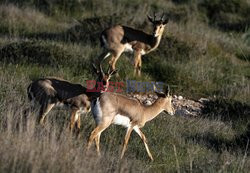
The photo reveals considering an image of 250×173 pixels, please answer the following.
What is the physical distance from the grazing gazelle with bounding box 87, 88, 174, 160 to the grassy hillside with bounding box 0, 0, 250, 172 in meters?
0.27

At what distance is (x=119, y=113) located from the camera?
646 centimetres

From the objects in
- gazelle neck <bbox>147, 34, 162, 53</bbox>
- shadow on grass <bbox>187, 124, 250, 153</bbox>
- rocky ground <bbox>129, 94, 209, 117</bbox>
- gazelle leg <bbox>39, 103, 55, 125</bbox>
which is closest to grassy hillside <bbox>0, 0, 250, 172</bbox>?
shadow on grass <bbox>187, 124, 250, 153</bbox>

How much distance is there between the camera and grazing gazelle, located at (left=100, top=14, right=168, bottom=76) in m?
10.9

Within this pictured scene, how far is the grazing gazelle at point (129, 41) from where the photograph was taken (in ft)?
35.8

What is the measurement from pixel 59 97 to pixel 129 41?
15.1ft

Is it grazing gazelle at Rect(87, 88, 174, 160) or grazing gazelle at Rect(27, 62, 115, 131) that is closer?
grazing gazelle at Rect(87, 88, 174, 160)

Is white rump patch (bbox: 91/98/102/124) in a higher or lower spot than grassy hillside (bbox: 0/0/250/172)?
higher

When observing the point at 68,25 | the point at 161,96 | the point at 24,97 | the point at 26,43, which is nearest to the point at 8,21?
the point at 68,25

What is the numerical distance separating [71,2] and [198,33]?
464cm

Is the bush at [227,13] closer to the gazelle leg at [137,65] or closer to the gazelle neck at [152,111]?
the gazelle leg at [137,65]

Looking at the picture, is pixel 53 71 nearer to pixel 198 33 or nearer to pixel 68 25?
pixel 68 25

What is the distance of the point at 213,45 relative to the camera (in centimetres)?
1408

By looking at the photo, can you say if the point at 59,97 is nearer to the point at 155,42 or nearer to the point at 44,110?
the point at 44,110

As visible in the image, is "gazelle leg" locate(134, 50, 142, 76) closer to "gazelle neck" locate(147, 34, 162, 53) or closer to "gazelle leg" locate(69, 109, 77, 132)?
"gazelle neck" locate(147, 34, 162, 53)
